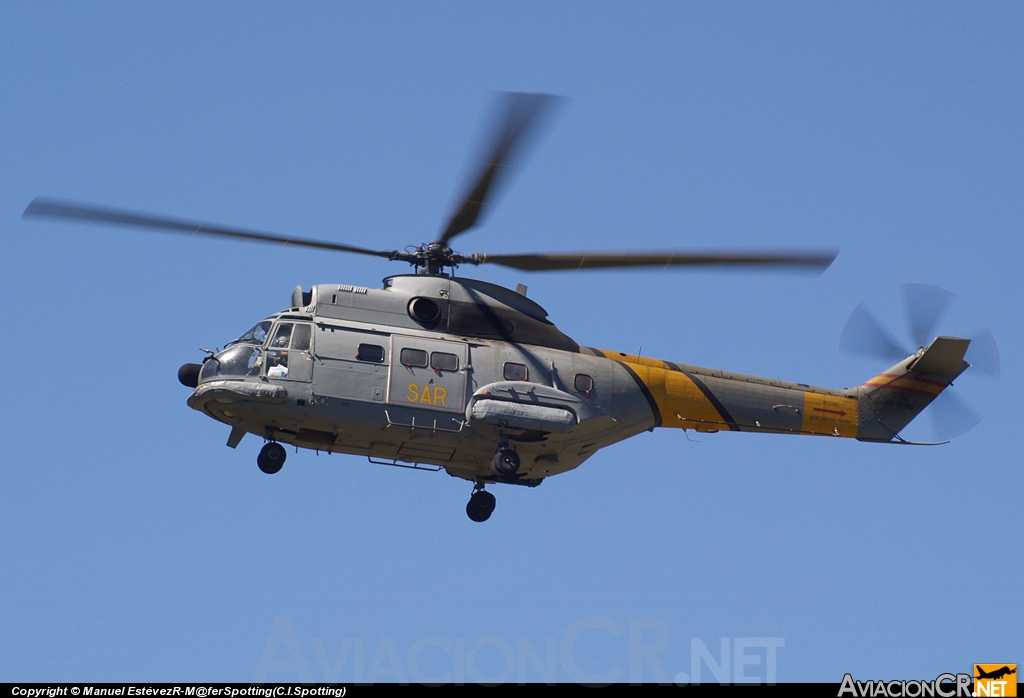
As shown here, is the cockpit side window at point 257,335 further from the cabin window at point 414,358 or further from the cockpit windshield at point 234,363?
→ the cabin window at point 414,358

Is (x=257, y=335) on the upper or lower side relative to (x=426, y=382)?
upper

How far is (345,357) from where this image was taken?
24.8 m

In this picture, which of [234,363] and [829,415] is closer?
[234,363]

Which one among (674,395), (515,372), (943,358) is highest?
(943,358)

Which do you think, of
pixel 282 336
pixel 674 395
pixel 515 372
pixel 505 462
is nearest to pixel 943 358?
pixel 674 395

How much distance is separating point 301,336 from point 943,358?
13522 mm

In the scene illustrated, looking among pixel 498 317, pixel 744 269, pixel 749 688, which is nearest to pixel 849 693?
pixel 749 688

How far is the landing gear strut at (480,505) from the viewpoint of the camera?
26516 millimetres

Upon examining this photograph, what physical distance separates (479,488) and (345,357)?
384 centimetres

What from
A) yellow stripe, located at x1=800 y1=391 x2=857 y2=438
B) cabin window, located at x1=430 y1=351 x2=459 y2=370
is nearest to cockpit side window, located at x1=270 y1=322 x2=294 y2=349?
cabin window, located at x1=430 y1=351 x2=459 y2=370

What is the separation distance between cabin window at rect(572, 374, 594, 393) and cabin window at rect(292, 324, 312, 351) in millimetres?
4988

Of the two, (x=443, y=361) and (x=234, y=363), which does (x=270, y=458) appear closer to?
(x=234, y=363)

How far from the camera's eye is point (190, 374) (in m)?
25.0

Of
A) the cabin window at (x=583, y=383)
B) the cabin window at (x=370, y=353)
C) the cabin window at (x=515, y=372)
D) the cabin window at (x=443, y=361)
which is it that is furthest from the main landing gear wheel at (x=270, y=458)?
the cabin window at (x=583, y=383)
